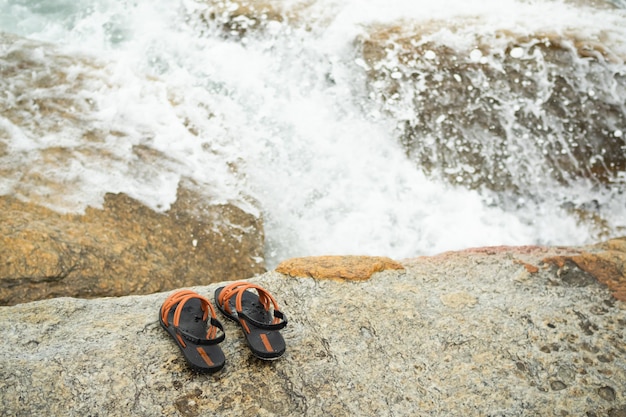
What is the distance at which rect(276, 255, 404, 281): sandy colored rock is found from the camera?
9.14ft

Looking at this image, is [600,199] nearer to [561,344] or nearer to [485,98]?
[485,98]

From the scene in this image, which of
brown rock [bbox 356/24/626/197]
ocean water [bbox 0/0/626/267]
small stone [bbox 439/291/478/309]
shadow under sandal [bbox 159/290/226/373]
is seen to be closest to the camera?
shadow under sandal [bbox 159/290/226/373]

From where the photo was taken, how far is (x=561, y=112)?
17.0ft

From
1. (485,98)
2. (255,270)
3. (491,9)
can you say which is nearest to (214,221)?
(255,270)

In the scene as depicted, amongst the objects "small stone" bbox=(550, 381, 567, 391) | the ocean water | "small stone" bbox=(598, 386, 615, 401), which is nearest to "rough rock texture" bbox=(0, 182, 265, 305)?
the ocean water

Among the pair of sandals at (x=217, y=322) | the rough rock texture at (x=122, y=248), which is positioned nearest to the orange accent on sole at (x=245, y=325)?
the pair of sandals at (x=217, y=322)

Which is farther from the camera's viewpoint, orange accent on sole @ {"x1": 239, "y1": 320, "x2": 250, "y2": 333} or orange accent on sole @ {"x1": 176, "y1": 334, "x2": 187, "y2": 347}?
orange accent on sole @ {"x1": 239, "y1": 320, "x2": 250, "y2": 333}

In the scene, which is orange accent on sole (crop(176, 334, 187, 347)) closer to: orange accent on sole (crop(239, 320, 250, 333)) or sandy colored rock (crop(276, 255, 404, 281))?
orange accent on sole (crop(239, 320, 250, 333))

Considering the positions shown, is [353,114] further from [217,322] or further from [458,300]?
[217,322]

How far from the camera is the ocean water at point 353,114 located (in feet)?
14.1

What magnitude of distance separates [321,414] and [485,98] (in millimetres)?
3935

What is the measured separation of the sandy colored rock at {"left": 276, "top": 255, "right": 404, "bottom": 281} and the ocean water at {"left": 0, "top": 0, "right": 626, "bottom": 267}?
1352mm

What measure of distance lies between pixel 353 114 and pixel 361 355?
3.29 metres

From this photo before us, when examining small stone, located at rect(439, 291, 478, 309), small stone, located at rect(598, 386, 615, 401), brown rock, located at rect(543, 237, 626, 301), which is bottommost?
small stone, located at rect(439, 291, 478, 309)
